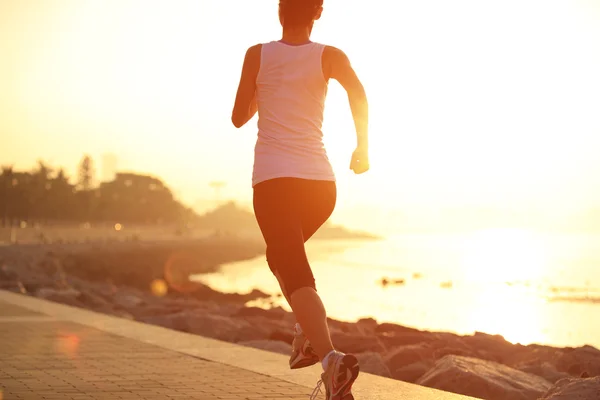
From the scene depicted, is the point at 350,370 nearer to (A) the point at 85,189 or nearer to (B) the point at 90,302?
(B) the point at 90,302

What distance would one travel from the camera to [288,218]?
143 inches

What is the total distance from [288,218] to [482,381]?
3.18 m

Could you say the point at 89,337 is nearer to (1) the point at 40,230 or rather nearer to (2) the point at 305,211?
(2) the point at 305,211

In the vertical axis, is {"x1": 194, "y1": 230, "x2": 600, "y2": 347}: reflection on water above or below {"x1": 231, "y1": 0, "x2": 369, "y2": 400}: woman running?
above

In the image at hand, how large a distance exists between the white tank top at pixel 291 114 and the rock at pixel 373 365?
4.77 m

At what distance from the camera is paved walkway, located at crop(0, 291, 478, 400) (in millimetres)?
4906

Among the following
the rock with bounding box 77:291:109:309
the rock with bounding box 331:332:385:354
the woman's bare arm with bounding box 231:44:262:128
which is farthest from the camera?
the rock with bounding box 77:291:109:309

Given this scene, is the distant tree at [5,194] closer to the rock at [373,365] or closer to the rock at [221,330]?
the rock at [221,330]

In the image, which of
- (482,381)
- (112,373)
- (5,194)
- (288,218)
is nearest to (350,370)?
(288,218)

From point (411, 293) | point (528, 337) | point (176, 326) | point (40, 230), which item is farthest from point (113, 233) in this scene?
point (176, 326)

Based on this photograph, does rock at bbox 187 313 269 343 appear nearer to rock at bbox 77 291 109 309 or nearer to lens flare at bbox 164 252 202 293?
rock at bbox 77 291 109 309

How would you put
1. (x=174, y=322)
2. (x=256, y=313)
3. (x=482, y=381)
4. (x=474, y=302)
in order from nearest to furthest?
(x=482, y=381), (x=174, y=322), (x=256, y=313), (x=474, y=302)

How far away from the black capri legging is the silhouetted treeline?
274 feet

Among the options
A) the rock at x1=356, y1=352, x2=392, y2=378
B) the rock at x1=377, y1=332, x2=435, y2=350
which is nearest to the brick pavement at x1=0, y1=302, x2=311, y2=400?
the rock at x1=356, y1=352, x2=392, y2=378
